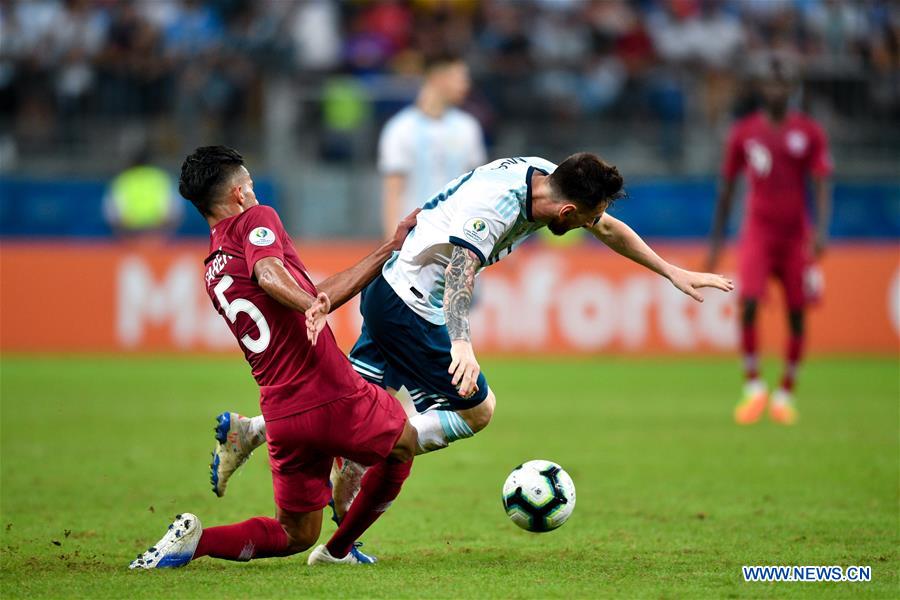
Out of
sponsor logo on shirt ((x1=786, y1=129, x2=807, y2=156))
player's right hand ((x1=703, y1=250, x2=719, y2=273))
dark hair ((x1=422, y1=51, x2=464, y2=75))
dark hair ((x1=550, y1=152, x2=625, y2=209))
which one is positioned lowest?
player's right hand ((x1=703, y1=250, x2=719, y2=273))

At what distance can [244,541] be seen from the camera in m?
5.80

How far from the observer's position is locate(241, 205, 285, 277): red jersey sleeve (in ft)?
17.9

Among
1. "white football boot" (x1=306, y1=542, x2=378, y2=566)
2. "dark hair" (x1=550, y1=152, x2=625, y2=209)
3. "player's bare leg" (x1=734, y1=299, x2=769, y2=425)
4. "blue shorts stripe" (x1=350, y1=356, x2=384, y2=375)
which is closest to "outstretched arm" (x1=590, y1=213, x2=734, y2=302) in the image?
"dark hair" (x1=550, y1=152, x2=625, y2=209)

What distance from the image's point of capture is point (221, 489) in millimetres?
6121

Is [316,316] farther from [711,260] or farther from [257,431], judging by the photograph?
[711,260]

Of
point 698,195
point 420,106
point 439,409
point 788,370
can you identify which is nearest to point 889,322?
point 698,195

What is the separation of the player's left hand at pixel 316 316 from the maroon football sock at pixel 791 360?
25.0 ft

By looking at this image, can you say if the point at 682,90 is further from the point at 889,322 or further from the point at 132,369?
the point at 132,369

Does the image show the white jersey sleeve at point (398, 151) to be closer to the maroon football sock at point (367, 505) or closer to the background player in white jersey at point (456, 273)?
the background player in white jersey at point (456, 273)

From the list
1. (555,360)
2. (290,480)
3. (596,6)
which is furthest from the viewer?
(596,6)

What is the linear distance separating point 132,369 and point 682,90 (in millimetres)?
9453

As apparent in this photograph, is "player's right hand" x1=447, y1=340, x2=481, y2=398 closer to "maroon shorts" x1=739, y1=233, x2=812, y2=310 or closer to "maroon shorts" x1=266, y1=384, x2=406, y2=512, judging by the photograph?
"maroon shorts" x1=266, y1=384, x2=406, y2=512

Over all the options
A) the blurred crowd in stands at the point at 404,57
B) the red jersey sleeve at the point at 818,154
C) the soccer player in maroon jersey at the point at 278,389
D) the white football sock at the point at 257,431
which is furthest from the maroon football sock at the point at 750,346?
the blurred crowd in stands at the point at 404,57

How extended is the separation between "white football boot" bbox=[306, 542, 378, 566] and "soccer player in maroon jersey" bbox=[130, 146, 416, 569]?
243 mm
